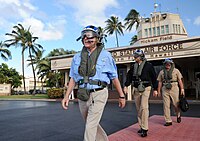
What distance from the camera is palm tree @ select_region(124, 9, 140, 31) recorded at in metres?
39.5

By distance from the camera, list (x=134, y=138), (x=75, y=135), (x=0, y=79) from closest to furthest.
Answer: (x=134, y=138), (x=75, y=135), (x=0, y=79)

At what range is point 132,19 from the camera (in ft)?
130

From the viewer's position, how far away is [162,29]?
25797 millimetres

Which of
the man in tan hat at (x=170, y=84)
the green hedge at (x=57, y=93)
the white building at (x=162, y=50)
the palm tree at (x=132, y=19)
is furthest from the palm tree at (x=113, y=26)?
the man in tan hat at (x=170, y=84)

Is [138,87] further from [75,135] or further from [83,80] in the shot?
[83,80]

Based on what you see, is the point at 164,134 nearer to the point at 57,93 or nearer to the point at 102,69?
the point at 102,69

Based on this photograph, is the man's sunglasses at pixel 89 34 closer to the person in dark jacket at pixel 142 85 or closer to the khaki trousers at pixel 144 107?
the person in dark jacket at pixel 142 85

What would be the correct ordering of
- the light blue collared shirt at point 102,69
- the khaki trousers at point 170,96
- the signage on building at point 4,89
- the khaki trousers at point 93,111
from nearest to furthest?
the khaki trousers at point 93,111
the light blue collared shirt at point 102,69
the khaki trousers at point 170,96
the signage on building at point 4,89

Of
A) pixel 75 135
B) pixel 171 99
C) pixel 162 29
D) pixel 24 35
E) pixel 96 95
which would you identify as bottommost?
pixel 75 135

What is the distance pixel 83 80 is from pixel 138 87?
7.28 feet

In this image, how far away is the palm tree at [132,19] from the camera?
39469mm

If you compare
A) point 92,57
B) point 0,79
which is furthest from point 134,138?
point 0,79

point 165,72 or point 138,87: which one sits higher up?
point 165,72

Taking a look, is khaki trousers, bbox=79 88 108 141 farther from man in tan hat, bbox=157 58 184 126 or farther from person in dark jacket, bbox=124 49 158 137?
man in tan hat, bbox=157 58 184 126
